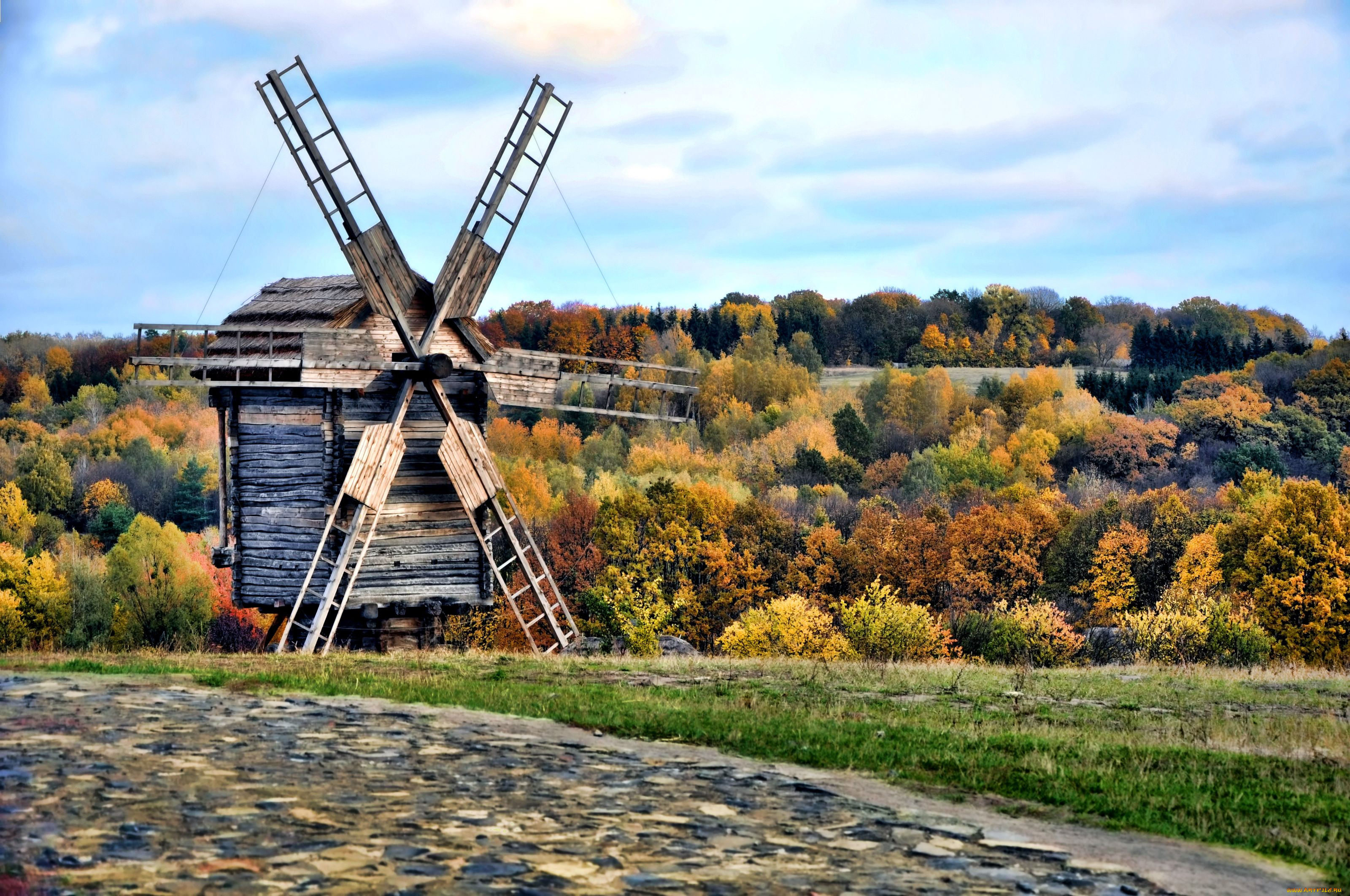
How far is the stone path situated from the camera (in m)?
10.3

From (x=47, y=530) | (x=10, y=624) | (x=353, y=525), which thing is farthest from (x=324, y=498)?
(x=47, y=530)

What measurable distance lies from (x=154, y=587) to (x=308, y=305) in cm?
4934

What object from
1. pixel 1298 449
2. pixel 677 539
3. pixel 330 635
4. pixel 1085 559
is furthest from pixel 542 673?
pixel 1298 449

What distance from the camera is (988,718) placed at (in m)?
19.1

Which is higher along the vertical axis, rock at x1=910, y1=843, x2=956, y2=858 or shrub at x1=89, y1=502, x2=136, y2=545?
rock at x1=910, y1=843, x2=956, y2=858

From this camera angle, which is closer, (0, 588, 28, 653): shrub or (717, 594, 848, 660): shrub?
(717, 594, 848, 660): shrub

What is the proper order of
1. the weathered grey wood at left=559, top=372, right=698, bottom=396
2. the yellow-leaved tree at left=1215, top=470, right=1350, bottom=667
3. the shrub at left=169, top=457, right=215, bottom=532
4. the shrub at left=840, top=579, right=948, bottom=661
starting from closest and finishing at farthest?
the weathered grey wood at left=559, top=372, right=698, bottom=396, the shrub at left=840, top=579, right=948, bottom=661, the yellow-leaved tree at left=1215, top=470, right=1350, bottom=667, the shrub at left=169, top=457, right=215, bottom=532

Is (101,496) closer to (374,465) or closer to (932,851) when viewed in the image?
(374,465)

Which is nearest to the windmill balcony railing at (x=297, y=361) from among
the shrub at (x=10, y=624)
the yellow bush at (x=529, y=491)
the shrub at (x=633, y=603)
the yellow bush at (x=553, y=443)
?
the shrub at (x=633, y=603)

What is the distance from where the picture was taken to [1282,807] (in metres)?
13.8

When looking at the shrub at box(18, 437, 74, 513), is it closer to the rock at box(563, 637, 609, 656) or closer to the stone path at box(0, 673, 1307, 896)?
the rock at box(563, 637, 609, 656)

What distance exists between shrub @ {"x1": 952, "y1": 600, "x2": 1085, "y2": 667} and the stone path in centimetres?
4082

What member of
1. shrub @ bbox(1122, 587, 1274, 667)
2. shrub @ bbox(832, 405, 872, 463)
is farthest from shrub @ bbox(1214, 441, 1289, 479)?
shrub @ bbox(1122, 587, 1274, 667)

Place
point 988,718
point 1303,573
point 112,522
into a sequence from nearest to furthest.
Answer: point 988,718, point 1303,573, point 112,522
